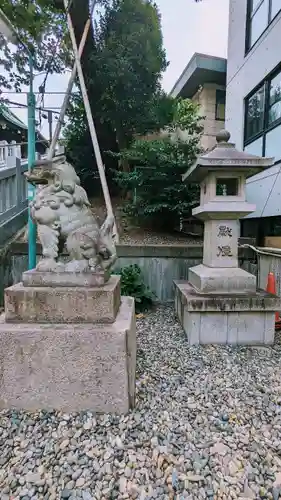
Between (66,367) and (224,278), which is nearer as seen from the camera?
(66,367)

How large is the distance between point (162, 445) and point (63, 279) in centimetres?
125

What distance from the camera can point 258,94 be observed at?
5.67 m

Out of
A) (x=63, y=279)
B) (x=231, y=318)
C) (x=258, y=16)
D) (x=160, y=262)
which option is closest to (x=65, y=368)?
(x=63, y=279)

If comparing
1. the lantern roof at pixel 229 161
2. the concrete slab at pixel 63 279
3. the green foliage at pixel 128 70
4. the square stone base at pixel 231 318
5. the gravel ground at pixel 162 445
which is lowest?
the gravel ground at pixel 162 445

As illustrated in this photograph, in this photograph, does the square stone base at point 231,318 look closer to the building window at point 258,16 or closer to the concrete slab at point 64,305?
the concrete slab at point 64,305

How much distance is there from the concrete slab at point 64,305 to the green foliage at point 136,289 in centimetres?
217

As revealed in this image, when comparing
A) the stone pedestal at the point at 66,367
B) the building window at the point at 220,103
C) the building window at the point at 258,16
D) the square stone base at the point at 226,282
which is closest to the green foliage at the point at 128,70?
the building window at the point at 258,16

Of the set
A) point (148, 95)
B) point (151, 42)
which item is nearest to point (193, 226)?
point (148, 95)

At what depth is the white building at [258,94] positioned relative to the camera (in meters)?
4.92

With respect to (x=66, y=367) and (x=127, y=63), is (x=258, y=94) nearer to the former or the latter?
(x=127, y=63)

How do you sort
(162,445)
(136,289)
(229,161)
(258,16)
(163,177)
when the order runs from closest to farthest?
(162,445) → (229,161) → (136,289) → (163,177) → (258,16)

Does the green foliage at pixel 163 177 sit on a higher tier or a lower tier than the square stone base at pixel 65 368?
higher

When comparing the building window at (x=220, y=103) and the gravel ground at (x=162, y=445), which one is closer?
the gravel ground at (x=162, y=445)

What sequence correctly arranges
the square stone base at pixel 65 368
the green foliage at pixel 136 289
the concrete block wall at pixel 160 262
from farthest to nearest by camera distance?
the concrete block wall at pixel 160 262, the green foliage at pixel 136 289, the square stone base at pixel 65 368
